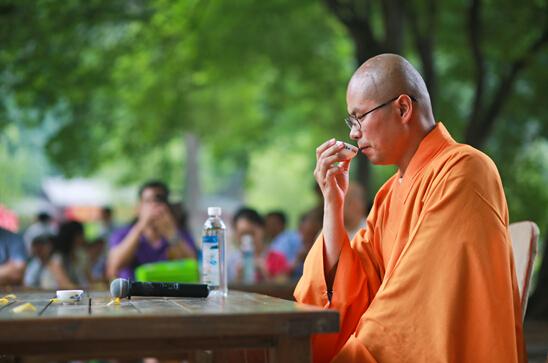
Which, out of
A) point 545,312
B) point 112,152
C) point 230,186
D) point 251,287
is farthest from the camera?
point 230,186

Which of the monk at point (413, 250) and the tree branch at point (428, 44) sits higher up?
the tree branch at point (428, 44)

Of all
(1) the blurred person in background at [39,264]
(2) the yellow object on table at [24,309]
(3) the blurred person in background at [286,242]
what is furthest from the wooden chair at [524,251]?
(3) the blurred person in background at [286,242]

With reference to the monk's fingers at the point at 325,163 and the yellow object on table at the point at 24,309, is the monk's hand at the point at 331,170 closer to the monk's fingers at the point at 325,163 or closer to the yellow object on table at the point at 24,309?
the monk's fingers at the point at 325,163

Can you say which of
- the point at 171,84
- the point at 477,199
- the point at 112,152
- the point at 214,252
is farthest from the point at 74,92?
the point at 477,199

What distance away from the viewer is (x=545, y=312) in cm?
896

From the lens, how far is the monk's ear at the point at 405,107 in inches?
128

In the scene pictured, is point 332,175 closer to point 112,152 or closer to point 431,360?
point 431,360

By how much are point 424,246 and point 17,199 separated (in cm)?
2319

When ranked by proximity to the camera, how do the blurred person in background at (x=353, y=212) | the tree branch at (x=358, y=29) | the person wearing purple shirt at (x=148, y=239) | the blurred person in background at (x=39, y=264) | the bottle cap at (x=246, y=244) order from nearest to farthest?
1. the blurred person in background at (x=353, y=212)
2. the person wearing purple shirt at (x=148, y=239)
3. the bottle cap at (x=246, y=244)
4. the blurred person in background at (x=39, y=264)
5. the tree branch at (x=358, y=29)

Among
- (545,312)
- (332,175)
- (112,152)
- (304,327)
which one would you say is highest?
(112,152)

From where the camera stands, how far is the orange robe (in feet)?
8.91

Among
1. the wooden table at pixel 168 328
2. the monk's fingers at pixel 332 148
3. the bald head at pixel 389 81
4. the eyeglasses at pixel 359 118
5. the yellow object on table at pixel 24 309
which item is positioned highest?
the bald head at pixel 389 81

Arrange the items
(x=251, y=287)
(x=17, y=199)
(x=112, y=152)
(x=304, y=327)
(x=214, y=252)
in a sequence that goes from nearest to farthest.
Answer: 1. (x=304, y=327)
2. (x=214, y=252)
3. (x=251, y=287)
4. (x=112, y=152)
5. (x=17, y=199)

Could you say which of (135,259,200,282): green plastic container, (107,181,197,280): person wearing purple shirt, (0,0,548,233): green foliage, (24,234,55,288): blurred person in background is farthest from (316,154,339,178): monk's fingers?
(0,0,548,233): green foliage
